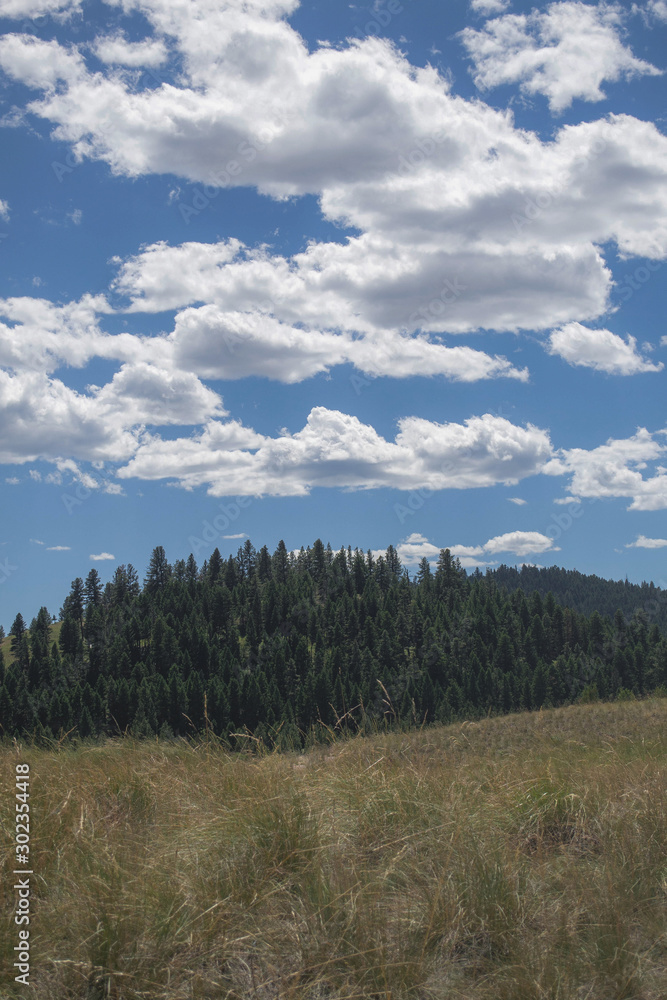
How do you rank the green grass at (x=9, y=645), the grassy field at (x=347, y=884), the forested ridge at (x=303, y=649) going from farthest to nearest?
the green grass at (x=9, y=645), the forested ridge at (x=303, y=649), the grassy field at (x=347, y=884)

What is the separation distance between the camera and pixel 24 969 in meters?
3.38

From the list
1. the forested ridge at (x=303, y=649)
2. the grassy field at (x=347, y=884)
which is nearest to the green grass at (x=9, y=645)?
the forested ridge at (x=303, y=649)

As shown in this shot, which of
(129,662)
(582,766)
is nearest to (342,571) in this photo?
(129,662)

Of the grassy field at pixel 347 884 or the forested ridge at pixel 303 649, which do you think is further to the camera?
the forested ridge at pixel 303 649

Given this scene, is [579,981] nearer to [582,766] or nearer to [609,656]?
[582,766]

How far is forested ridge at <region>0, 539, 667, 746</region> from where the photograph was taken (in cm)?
9462

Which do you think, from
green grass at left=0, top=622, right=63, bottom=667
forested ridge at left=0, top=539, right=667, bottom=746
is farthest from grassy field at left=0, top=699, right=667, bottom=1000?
green grass at left=0, top=622, right=63, bottom=667

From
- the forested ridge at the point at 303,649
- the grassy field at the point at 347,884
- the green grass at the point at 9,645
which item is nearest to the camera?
the grassy field at the point at 347,884

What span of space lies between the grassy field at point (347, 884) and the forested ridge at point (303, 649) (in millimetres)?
78285

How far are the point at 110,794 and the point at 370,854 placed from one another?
3013 millimetres

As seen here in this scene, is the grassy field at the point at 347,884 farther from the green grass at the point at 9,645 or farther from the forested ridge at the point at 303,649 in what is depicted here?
the green grass at the point at 9,645

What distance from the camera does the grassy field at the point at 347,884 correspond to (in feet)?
11.0

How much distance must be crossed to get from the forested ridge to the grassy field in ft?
257

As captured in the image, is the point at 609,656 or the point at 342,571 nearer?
the point at 609,656
